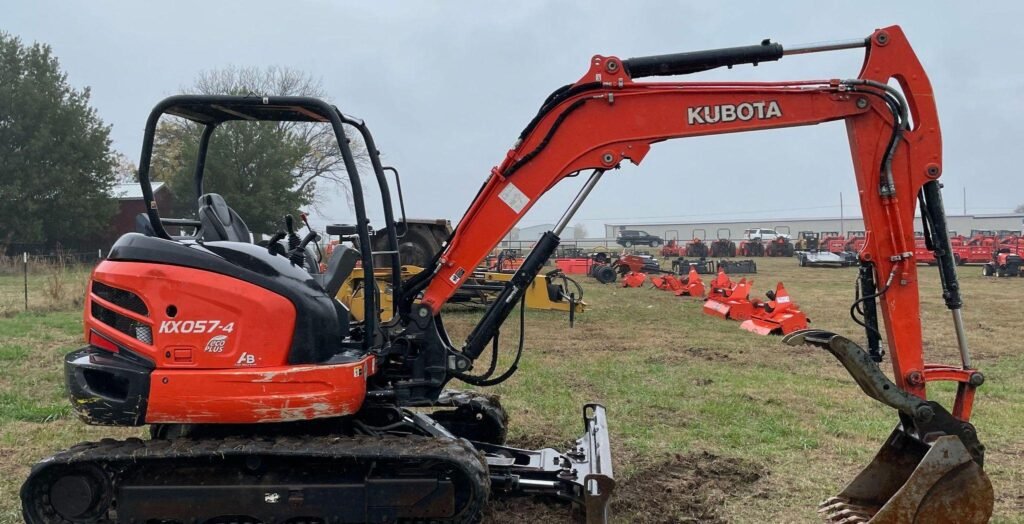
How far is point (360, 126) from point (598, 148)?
1541 mm

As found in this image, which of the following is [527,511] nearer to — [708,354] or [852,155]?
[852,155]

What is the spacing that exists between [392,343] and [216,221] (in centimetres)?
144

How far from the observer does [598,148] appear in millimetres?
4797

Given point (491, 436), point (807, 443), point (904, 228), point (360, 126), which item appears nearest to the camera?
point (904, 228)

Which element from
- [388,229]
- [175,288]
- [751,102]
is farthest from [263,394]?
[751,102]

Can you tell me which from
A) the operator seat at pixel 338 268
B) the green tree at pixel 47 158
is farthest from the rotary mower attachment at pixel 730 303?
the green tree at pixel 47 158

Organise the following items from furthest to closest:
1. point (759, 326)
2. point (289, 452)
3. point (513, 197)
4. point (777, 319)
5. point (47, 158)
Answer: point (47, 158), point (759, 326), point (777, 319), point (513, 197), point (289, 452)

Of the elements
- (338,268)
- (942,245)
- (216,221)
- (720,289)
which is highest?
(216,221)

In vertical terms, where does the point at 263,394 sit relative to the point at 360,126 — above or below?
below

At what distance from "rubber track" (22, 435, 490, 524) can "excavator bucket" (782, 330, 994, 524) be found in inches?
82.9

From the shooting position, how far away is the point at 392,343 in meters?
4.84

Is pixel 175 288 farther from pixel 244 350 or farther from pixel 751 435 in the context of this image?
pixel 751 435

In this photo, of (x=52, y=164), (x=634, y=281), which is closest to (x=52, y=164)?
(x=52, y=164)

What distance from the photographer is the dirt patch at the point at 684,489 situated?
4.98 metres
